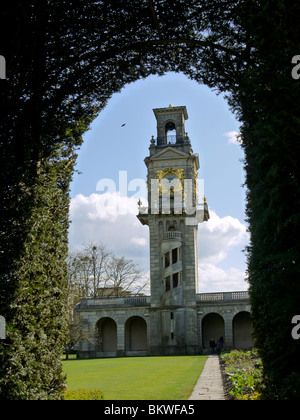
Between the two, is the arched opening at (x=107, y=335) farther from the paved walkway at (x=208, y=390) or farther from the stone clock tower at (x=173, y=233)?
the paved walkway at (x=208, y=390)

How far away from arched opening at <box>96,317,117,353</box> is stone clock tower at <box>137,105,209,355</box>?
6.91 metres

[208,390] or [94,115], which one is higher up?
[94,115]

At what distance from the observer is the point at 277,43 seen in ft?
22.1

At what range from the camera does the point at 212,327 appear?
47.2 metres

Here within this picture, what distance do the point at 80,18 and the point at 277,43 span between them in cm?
543

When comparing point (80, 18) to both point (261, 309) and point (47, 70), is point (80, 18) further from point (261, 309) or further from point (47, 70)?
point (261, 309)

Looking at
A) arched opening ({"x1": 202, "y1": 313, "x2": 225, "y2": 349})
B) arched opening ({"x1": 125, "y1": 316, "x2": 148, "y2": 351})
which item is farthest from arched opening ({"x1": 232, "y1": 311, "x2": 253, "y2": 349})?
arched opening ({"x1": 125, "y1": 316, "x2": 148, "y2": 351})

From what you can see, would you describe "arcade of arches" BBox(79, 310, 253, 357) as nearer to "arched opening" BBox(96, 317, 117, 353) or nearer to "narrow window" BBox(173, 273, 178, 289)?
"arched opening" BBox(96, 317, 117, 353)

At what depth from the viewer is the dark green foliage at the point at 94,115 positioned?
21.4ft

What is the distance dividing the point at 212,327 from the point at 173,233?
1082 cm

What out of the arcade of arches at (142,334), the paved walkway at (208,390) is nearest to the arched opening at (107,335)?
the arcade of arches at (142,334)

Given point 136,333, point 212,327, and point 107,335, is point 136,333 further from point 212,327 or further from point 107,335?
point 212,327

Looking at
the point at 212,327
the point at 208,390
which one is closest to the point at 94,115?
the point at 208,390

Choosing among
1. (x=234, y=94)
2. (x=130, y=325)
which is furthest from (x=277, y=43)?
(x=130, y=325)
